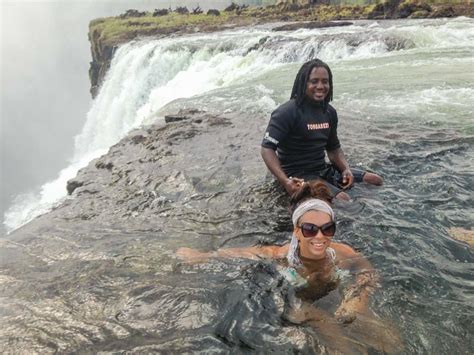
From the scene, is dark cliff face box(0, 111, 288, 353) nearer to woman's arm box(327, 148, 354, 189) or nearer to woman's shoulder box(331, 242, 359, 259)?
woman's arm box(327, 148, 354, 189)

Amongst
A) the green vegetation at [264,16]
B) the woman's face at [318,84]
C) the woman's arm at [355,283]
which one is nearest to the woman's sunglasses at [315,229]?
the woman's arm at [355,283]

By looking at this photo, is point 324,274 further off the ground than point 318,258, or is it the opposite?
point 318,258

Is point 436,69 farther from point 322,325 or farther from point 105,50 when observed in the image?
point 105,50

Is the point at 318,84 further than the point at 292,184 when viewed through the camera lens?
Yes

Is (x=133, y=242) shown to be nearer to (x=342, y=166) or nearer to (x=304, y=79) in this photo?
(x=304, y=79)

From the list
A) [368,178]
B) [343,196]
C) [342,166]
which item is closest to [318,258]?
[343,196]

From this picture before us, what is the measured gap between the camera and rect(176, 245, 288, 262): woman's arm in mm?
4559

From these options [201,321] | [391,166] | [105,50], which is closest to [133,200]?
[201,321]

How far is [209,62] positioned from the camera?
21.8m

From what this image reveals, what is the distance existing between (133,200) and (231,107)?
5.64 metres

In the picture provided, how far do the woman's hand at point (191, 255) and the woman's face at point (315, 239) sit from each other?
113 centimetres

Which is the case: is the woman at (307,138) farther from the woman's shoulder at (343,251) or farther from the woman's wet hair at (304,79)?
the woman's shoulder at (343,251)

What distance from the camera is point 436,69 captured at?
557 inches

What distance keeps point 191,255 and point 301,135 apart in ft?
6.80
